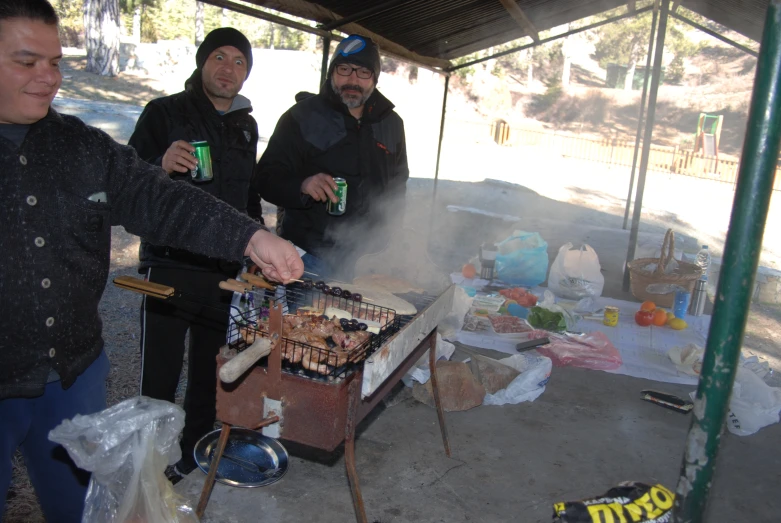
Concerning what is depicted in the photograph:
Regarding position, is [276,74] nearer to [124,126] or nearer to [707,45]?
[124,126]

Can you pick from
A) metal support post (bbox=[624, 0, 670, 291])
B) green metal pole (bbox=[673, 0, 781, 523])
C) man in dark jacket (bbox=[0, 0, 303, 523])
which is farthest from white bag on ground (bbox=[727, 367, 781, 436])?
man in dark jacket (bbox=[0, 0, 303, 523])

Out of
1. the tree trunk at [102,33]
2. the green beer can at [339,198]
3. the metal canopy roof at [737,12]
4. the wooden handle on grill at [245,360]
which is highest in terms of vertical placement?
the tree trunk at [102,33]

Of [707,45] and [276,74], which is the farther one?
[707,45]

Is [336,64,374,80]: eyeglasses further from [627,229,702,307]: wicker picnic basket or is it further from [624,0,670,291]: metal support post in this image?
[627,229,702,307]: wicker picnic basket

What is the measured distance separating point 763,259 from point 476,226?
504 centimetres

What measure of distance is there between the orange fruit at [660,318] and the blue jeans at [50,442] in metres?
5.36

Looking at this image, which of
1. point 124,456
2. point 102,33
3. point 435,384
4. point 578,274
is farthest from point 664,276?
point 102,33

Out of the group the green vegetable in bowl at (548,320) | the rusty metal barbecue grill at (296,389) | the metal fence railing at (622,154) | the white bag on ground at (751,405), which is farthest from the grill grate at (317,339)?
the metal fence railing at (622,154)

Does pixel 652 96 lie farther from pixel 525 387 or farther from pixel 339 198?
pixel 339 198

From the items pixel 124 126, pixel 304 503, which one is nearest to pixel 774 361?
pixel 304 503

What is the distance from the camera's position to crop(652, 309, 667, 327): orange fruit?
6133 mm

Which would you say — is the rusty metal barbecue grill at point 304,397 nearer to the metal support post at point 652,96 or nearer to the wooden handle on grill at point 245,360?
the wooden handle on grill at point 245,360

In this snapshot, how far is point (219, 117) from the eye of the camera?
3.35 m

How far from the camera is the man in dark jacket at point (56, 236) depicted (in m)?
1.79
